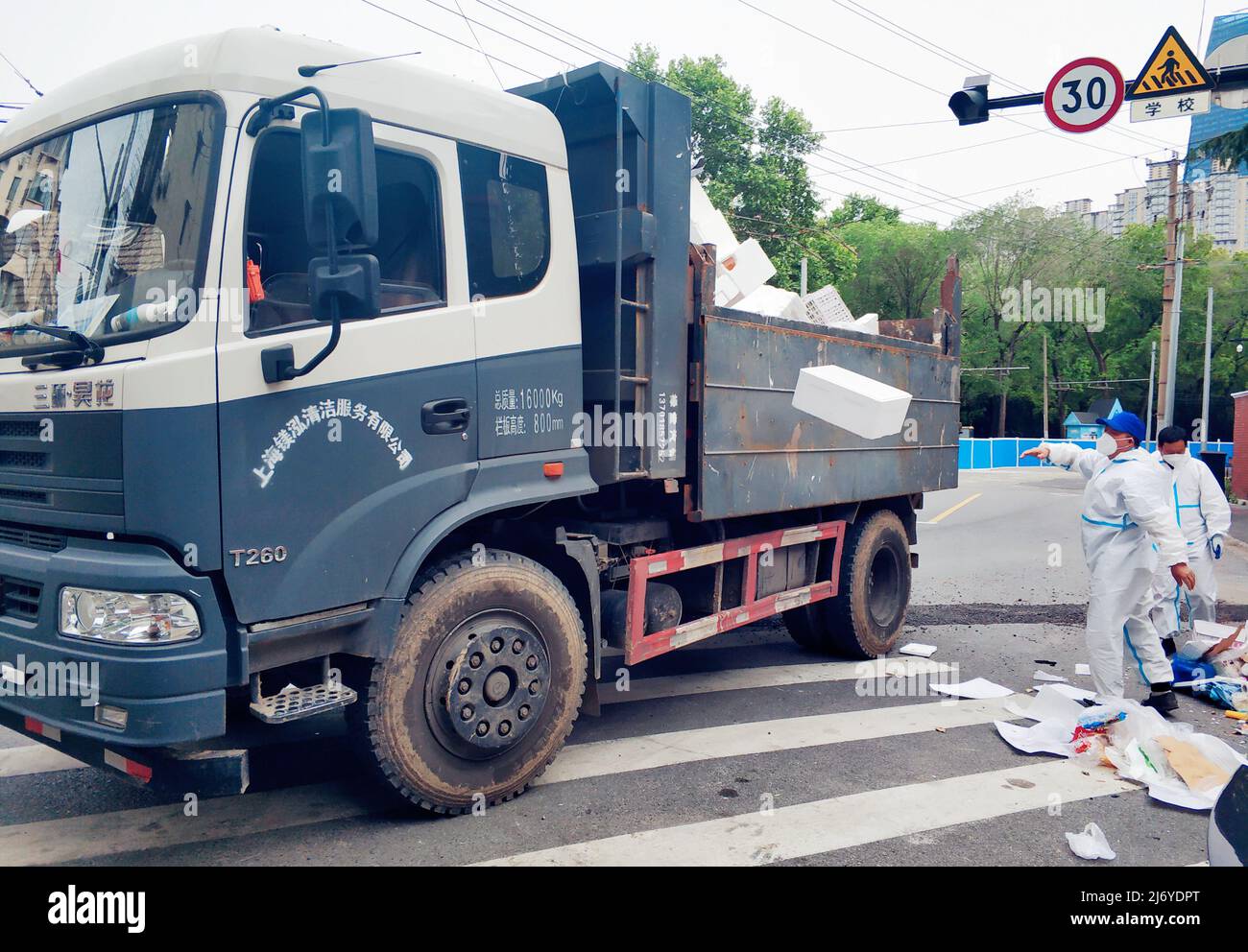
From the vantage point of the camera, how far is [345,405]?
363 cm

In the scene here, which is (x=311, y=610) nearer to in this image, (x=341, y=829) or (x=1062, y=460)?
(x=341, y=829)

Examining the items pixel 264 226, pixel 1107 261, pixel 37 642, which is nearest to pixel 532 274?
pixel 264 226

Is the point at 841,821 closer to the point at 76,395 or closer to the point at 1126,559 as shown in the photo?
the point at 1126,559

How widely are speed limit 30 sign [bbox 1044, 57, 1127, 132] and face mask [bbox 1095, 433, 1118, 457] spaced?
4888mm

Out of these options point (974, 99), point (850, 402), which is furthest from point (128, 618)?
point (974, 99)

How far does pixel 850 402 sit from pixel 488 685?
2.81 m

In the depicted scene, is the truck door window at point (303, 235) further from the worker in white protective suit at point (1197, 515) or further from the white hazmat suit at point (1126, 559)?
the worker in white protective suit at point (1197, 515)

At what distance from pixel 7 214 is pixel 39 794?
260 centimetres

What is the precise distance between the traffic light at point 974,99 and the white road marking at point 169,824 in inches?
386

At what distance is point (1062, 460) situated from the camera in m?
6.68

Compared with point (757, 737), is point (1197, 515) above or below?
above

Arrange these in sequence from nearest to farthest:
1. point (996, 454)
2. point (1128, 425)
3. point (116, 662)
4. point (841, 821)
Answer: point (116, 662) < point (841, 821) < point (1128, 425) < point (996, 454)

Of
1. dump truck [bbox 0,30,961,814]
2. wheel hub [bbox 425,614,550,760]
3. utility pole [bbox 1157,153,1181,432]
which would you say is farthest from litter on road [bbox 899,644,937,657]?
utility pole [bbox 1157,153,1181,432]

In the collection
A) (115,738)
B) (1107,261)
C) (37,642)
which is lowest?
(115,738)
